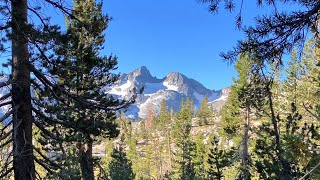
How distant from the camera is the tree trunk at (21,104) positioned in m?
5.27

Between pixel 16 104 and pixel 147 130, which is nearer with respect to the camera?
pixel 16 104

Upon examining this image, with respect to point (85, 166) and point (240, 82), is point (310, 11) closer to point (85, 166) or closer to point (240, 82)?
point (85, 166)

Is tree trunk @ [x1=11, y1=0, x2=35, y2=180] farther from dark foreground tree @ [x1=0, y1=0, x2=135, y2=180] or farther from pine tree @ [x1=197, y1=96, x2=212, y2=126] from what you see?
pine tree @ [x1=197, y1=96, x2=212, y2=126]

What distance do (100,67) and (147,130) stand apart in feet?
352

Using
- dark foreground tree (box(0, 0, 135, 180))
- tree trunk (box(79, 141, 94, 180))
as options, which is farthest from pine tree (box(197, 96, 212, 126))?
dark foreground tree (box(0, 0, 135, 180))

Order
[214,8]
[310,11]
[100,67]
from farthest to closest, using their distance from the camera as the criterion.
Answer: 1. [100,67]
2. [214,8]
3. [310,11]

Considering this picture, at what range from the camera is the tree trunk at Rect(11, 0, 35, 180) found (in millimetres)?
5266

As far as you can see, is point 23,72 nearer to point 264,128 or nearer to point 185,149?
point 264,128

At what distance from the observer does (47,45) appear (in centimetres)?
549

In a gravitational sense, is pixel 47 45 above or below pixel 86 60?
below

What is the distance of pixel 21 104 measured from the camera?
5.46 metres

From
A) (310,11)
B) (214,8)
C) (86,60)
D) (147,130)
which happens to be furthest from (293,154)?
(147,130)

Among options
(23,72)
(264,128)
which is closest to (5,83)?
(23,72)

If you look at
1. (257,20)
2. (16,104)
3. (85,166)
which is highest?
(257,20)
